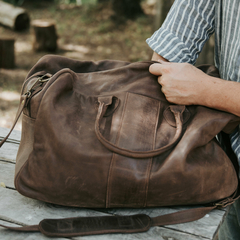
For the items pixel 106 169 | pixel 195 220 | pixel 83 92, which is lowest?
pixel 195 220

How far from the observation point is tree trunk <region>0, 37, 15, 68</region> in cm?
442

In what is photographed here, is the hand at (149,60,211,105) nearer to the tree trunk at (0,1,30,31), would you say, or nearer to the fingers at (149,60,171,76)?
the fingers at (149,60,171,76)

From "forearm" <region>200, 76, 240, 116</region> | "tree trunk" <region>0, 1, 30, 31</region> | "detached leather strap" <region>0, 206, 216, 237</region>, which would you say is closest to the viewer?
"detached leather strap" <region>0, 206, 216, 237</region>

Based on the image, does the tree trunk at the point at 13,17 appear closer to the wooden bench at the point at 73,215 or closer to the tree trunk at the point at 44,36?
the tree trunk at the point at 44,36

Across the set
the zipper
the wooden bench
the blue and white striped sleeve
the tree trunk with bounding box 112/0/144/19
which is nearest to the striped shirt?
the blue and white striped sleeve

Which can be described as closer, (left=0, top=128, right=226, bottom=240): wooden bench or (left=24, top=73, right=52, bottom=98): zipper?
(left=0, top=128, right=226, bottom=240): wooden bench

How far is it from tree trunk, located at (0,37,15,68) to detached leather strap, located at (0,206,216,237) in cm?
404

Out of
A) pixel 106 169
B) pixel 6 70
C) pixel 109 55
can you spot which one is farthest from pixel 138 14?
pixel 106 169

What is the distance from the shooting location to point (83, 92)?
3.41 feet

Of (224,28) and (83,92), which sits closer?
(83,92)

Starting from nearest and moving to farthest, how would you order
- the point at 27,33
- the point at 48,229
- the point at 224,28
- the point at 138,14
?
the point at 48,229, the point at 224,28, the point at 27,33, the point at 138,14

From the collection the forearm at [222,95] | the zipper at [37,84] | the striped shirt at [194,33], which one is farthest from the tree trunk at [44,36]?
the forearm at [222,95]

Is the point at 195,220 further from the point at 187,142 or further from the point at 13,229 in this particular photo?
the point at 13,229

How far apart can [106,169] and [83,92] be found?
294mm
